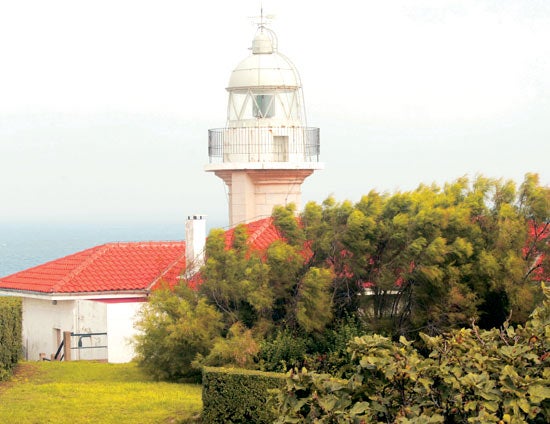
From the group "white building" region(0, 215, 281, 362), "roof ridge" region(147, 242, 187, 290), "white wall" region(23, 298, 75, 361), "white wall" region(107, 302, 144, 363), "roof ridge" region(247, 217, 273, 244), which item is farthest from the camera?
"roof ridge" region(147, 242, 187, 290)

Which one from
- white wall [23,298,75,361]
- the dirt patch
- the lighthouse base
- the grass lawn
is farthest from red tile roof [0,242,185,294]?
the grass lawn

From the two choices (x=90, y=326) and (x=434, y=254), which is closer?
(x=434, y=254)

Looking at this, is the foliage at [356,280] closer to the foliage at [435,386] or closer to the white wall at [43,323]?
the white wall at [43,323]

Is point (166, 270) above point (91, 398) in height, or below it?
above

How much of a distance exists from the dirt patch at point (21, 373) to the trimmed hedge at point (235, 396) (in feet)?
15.8

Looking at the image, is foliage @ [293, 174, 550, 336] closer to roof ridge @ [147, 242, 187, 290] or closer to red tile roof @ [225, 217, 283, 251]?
red tile roof @ [225, 217, 283, 251]

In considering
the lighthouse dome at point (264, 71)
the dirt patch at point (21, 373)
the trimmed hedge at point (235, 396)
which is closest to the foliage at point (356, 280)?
the dirt patch at point (21, 373)

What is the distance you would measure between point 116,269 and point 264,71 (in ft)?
22.0

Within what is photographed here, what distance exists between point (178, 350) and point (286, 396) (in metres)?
12.6

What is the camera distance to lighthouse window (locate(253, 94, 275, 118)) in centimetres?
3125

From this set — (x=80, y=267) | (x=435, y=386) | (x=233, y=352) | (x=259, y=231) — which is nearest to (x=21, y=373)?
(x=233, y=352)

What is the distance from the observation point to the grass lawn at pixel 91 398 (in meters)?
18.2

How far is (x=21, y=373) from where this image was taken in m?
23.2

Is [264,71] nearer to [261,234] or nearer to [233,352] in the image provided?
[261,234]
